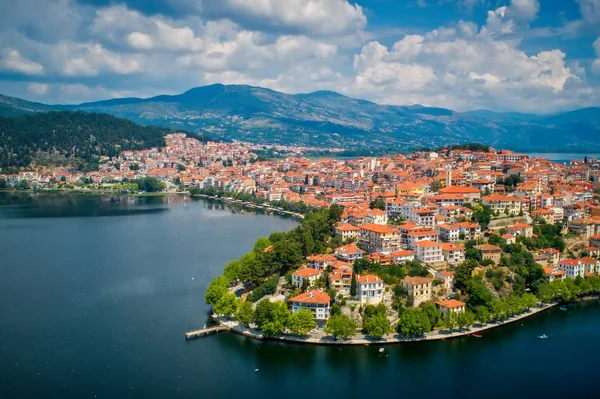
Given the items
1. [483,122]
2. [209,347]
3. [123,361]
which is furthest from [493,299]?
[483,122]

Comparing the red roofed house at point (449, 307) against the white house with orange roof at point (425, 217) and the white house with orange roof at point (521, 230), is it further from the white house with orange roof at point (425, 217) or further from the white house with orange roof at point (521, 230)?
the white house with orange roof at point (521, 230)

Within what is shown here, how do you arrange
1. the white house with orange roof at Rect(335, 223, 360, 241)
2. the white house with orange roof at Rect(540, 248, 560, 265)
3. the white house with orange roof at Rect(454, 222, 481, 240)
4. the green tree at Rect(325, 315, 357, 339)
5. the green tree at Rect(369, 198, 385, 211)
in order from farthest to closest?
the green tree at Rect(369, 198, 385, 211)
the white house with orange roof at Rect(335, 223, 360, 241)
the white house with orange roof at Rect(454, 222, 481, 240)
the white house with orange roof at Rect(540, 248, 560, 265)
the green tree at Rect(325, 315, 357, 339)

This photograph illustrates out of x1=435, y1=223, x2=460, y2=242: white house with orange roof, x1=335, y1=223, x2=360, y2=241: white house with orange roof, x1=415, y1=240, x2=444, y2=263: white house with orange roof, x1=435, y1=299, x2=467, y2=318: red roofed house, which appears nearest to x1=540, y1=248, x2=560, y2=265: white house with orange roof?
x1=435, y1=223, x2=460, y2=242: white house with orange roof

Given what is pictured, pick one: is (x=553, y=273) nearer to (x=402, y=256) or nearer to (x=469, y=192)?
(x=402, y=256)

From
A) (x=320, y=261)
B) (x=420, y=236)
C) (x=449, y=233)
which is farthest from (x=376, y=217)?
(x=320, y=261)

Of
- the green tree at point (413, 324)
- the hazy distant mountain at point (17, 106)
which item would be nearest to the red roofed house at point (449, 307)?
the green tree at point (413, 324)

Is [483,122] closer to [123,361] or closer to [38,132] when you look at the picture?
[38,132]

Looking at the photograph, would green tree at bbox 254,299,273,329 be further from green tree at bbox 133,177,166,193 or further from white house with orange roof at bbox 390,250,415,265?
green tree at bbox 133,177,166,193
